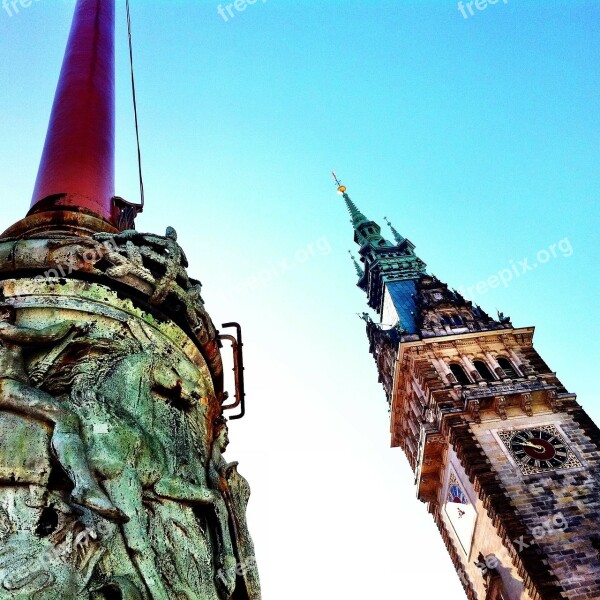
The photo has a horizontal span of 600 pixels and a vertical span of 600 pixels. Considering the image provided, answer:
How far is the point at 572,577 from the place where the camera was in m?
20.6

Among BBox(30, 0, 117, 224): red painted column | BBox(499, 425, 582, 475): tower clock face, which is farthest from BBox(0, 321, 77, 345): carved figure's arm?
BBox(499, 425, 582, 475): tower clock face

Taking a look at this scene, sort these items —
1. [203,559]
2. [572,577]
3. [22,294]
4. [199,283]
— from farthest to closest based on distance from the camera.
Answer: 1. [572,577]
2. [199,283]
3. [22,294]
4. [203,559]

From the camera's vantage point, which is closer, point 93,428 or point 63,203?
point 93,428

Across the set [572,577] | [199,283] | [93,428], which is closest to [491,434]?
[572,577]

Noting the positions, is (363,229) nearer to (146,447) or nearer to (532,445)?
(532,445)

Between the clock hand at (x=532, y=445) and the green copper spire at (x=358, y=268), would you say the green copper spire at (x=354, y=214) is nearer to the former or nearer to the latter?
the green copper spire at (x=358, y=268)

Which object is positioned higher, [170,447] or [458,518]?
[458,518]

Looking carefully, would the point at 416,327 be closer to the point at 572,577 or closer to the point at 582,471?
the point at 582,471

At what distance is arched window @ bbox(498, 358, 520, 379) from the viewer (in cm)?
3115

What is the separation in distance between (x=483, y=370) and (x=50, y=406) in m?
31.4

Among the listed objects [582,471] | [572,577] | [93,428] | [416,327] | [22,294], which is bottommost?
[93,428]

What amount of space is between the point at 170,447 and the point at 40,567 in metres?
1.18

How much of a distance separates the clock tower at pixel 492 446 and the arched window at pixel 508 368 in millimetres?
59

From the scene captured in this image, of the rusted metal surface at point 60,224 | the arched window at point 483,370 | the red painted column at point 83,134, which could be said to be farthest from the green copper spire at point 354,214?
the rusted metal surface at point 60,224
